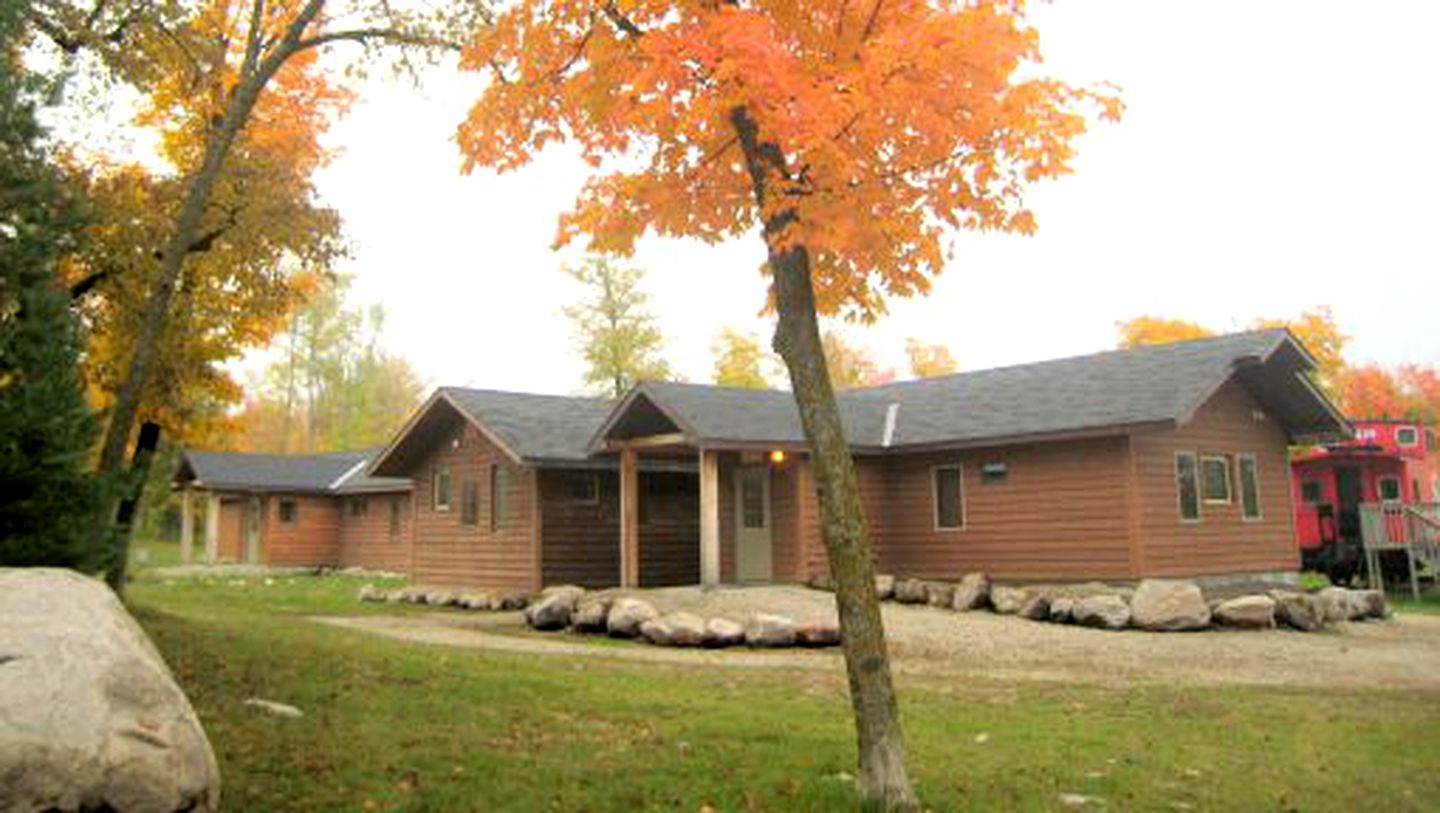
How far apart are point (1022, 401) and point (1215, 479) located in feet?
13.1

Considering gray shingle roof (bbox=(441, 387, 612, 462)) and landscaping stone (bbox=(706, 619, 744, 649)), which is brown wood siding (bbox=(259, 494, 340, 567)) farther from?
landscaping stone (bbox=(706, 619, 744, 649))

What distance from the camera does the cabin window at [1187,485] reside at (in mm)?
20984

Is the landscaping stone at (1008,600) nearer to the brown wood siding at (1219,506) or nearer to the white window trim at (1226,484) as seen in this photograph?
the brown wood siding at (1219,506)

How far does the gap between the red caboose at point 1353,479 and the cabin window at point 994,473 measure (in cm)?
1121

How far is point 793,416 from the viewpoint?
23078 mm

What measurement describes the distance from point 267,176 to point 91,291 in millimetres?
2854

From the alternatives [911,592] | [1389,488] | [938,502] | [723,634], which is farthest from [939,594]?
[1389,488]

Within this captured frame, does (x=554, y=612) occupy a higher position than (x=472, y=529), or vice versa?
(x=472, y=529)

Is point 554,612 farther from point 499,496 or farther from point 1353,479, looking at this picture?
point 1353,479

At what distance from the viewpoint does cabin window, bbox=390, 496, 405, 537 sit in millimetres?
36688

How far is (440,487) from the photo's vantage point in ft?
88.6

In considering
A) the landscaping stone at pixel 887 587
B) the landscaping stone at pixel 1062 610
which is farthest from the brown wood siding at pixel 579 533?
the landscaping stone at pixel 1062 610

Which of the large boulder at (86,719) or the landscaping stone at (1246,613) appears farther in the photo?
the landscaping stone at (1246,613)

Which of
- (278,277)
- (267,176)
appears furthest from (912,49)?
(278,277)
